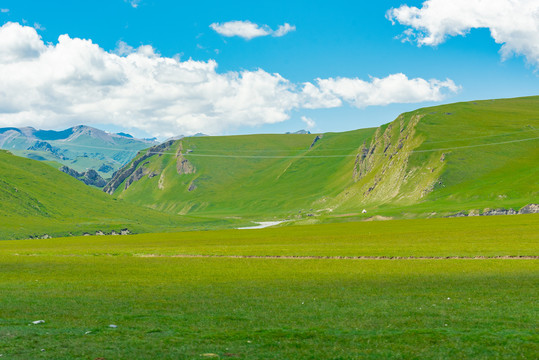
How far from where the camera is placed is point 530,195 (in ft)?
600

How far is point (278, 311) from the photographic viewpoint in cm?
2995

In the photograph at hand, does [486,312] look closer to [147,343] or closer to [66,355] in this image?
[147,343]

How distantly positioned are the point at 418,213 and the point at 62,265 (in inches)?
5776

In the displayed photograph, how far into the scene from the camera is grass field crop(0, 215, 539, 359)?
21141 millimetres

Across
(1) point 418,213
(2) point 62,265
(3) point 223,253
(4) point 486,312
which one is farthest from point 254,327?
(1) point 418,213

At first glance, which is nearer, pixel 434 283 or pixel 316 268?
pixel 434 283

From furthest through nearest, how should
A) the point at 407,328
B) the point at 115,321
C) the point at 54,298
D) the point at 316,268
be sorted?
the point at 316,268 < the point at 54,298 < the point at 115,321 < the point at 407,328

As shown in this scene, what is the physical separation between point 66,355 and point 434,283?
1158 inches

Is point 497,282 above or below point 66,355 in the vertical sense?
below

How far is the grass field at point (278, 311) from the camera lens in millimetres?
21141

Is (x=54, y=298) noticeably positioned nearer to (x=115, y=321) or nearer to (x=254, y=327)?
(x=115, y=321)

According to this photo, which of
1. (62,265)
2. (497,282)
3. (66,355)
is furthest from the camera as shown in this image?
(62,265)

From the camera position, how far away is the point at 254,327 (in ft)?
83.8

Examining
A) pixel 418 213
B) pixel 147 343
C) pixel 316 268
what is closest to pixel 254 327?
pixel 147 343
